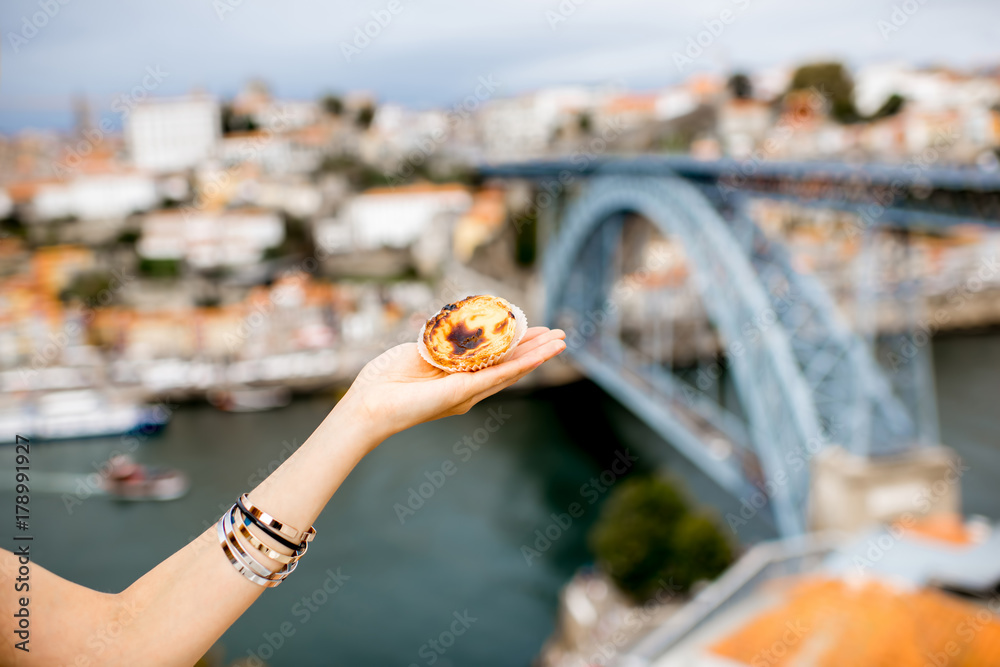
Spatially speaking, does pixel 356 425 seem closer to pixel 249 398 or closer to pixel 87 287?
pixel 249 398

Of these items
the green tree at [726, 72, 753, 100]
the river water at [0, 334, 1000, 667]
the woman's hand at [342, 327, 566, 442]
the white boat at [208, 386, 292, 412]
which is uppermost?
the woman's hand at [342, 327, 566, 442]

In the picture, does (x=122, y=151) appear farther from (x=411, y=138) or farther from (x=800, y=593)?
(x=800, y=593)

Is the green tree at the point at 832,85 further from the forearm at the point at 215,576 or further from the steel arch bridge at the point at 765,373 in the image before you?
the forearm at the point at 215,576
